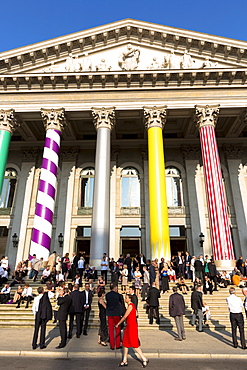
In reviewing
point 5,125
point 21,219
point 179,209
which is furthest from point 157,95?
point 21,219

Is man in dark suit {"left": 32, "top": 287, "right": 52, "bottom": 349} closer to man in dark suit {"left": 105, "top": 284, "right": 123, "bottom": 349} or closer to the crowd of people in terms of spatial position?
the crowd of people

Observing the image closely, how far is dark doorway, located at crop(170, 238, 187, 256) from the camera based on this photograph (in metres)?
21.8

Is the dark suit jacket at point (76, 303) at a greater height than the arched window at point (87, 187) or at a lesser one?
lesser

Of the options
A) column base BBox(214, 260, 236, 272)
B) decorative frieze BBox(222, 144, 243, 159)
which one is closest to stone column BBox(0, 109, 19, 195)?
column base BBox(214, 260, 236, 272)

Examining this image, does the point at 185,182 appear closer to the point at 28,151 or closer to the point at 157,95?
the point at 157,95

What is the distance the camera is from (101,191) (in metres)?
17.4

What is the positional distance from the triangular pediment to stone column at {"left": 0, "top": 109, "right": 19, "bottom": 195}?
11.7ft

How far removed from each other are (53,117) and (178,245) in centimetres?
1436

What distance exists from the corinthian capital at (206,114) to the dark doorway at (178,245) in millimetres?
9435

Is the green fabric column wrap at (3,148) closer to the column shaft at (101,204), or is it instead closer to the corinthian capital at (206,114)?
the column shaft at (101,204)

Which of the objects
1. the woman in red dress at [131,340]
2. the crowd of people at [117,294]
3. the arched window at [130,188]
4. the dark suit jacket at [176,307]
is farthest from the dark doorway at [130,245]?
the woman in red dress at [131,340]

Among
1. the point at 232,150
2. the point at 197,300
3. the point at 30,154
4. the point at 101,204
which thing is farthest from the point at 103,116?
the point at 197,300

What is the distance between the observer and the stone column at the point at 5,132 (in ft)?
60.8

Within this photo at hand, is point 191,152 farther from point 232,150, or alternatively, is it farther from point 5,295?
point 5,295
